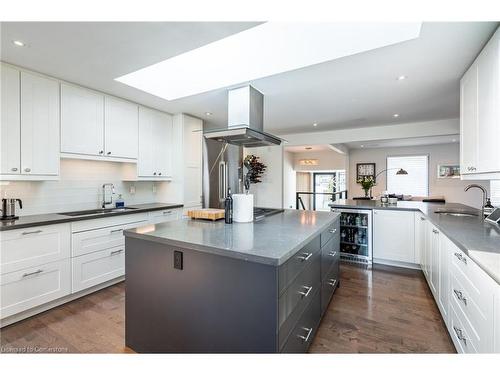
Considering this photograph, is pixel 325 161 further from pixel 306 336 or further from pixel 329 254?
pixel 306 336

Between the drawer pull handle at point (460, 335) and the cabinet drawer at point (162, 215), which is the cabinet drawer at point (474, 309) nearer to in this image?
the drawer pull handle at point (460, 335)

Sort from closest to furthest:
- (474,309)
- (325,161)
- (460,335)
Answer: (474,309) → (460,335) → (325,161)

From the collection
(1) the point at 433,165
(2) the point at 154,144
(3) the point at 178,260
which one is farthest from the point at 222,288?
(1) the point at 433,165

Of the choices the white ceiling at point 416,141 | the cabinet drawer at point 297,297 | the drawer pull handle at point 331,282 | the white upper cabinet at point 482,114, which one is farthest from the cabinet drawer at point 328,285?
the white ceiling at point 416,141

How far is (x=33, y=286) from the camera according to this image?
2.22m

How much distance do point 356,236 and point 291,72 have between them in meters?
2.61

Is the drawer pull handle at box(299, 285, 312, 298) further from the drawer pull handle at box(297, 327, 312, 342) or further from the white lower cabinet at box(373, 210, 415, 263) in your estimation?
the white lower cabinet at box(373, 210, 415, 263)

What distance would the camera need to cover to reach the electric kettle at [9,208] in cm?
234

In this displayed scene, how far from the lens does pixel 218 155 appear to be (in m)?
4.48

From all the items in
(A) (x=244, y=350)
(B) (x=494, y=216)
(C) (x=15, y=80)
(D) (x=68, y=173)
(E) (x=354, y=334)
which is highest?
(C) (x=15, y=80)
